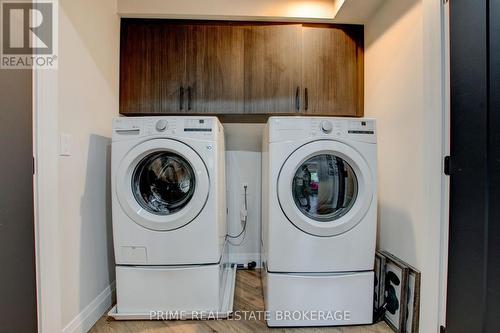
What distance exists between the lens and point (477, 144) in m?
1.03

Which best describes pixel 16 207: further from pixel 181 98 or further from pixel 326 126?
pixel 326 126

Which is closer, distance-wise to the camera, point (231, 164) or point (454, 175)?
point (454, 175)

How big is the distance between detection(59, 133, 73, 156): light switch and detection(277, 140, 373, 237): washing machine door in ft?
3.63

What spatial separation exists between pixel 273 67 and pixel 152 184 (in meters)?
1.23

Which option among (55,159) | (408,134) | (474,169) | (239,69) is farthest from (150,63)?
(474,169)

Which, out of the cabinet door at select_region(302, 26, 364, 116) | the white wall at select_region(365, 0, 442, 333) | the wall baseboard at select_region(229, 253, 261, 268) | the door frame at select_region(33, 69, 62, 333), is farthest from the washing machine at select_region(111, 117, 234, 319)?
the white wall at select_region(365, 0, 442, 333)

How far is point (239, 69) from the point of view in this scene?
195 cm

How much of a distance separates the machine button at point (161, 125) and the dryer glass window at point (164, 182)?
15 centimetres

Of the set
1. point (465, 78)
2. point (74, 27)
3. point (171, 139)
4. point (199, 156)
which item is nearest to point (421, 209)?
point (465, 78)

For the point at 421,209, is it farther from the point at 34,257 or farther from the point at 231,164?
the point at 34,257

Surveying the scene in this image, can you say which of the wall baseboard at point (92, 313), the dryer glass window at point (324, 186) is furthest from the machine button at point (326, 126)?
the wall baseboard at point (92, 313)

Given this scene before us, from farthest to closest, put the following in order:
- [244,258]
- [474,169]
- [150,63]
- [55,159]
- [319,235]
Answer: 1. [244,258]
2. [150,63]
3. [319,235]
4. [55,159]
5. [474,169]

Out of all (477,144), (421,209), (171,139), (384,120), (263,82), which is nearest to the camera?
(477,144)

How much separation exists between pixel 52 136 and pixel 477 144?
1801 millimetres
